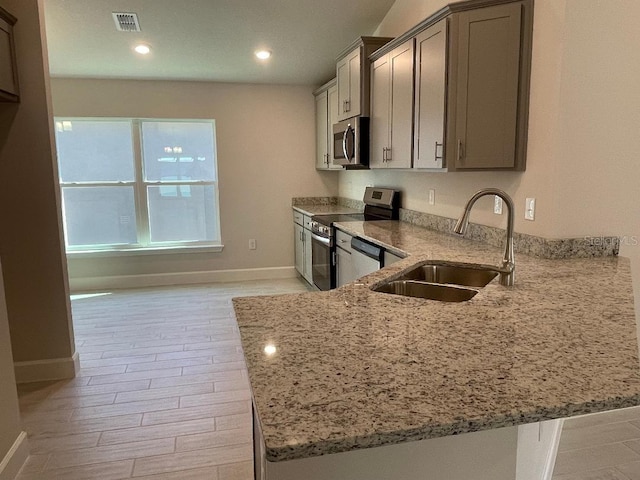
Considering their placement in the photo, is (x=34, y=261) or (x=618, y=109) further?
(x=34, y=261)

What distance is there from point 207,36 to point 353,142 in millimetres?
1645

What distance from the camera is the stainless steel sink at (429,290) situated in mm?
1968

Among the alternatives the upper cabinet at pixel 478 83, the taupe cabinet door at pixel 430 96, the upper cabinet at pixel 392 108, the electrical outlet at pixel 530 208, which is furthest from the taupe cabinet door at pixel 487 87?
the upper cabinet at pixel 392 108

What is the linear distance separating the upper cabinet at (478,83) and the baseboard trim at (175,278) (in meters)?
3.52

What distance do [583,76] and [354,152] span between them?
205 cm

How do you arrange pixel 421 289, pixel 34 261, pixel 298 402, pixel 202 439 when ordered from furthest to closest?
pixel 34 261 < pixel 202 439 < pixel 421 289 < pixel 298 402

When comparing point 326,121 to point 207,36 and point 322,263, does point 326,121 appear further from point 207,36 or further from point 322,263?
point 322,263

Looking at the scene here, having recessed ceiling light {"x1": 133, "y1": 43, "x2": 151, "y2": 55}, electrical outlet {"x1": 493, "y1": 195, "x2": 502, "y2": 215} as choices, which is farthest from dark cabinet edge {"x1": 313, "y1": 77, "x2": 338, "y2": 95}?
electrical outlet {"x1": 493, "y1": 195, "x2": 502, "y2": 215}

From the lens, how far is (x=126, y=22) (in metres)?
3.83

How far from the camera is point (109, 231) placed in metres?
5.52

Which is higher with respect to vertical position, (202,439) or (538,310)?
(538,310)

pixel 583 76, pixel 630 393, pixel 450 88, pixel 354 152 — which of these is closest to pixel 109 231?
pixel 354 152

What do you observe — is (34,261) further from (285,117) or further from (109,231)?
(285,117)

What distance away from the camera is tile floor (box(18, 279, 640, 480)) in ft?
7.01
